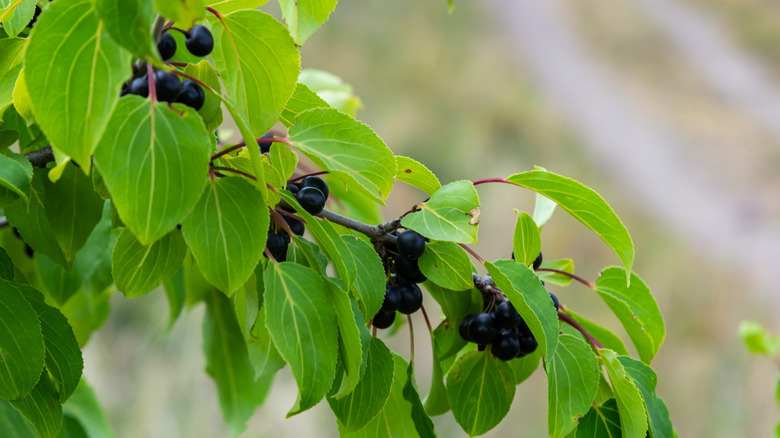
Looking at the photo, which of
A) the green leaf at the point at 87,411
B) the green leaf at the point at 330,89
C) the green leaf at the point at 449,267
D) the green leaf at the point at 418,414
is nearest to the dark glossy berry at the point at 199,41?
the green leaf at the point at 449,267

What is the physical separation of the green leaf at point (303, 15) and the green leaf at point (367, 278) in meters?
0.16

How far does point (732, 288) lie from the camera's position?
5.25 meters

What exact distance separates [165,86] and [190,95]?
19 mm

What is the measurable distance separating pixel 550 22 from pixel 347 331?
9.60 m

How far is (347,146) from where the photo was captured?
53cm

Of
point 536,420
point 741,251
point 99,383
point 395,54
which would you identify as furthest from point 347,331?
point 395,54

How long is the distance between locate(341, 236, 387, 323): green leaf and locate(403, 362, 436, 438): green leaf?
0.12m

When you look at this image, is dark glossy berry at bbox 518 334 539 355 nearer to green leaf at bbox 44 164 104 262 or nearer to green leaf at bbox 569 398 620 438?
green leaf at bbox 569 398 620 438

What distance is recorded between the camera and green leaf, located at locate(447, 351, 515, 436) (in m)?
0.64

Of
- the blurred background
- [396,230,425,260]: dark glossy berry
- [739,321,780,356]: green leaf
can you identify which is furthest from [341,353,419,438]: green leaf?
the blurred background

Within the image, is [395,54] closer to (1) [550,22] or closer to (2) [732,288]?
(1) [550,22]

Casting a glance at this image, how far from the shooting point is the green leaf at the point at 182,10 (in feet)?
1.29

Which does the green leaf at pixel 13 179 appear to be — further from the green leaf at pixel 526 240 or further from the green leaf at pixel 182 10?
the green leaf at pixel 526 240

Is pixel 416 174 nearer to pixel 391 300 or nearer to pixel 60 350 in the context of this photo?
pixel 391 300
